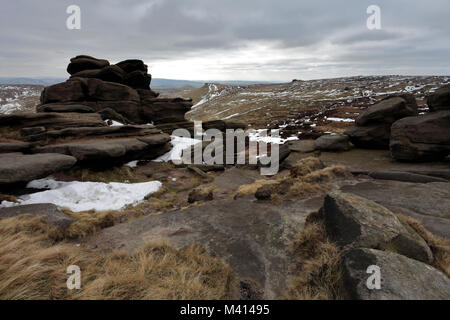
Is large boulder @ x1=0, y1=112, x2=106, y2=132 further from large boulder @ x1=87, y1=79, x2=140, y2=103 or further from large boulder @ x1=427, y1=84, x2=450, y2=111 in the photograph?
large boulder @ x1=427, y1=84, x2=450, y2=111

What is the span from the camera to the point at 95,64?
34375 mm

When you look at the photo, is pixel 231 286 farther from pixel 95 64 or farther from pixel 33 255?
pixel 95 64

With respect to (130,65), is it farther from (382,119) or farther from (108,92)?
(382,119)

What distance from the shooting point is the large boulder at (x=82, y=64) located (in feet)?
111

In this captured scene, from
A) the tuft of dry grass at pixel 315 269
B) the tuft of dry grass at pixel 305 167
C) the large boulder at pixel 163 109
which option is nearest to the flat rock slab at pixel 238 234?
the tuft of dry grass at pixel 315 269

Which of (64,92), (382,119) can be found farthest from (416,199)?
(64,92)

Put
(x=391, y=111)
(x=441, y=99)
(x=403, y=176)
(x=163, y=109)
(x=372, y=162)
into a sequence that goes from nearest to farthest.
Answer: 1. (x=403, y=176)
2. (x=441, y=99)
3. (x=372, y=162)
4. (x=391, y=111)
5. (x=163, y=109)

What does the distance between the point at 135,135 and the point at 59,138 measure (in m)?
7.15

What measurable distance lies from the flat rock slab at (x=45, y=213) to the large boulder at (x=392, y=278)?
31.6 ft

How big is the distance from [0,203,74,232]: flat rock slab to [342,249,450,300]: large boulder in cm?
962

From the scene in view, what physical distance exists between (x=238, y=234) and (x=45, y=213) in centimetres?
843

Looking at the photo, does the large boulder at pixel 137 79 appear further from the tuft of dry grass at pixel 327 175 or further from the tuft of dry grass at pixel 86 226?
the tuft of dry grass at pixel 327 175

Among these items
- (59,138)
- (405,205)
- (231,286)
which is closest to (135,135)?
(59,138)

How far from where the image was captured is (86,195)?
14.2 meters
